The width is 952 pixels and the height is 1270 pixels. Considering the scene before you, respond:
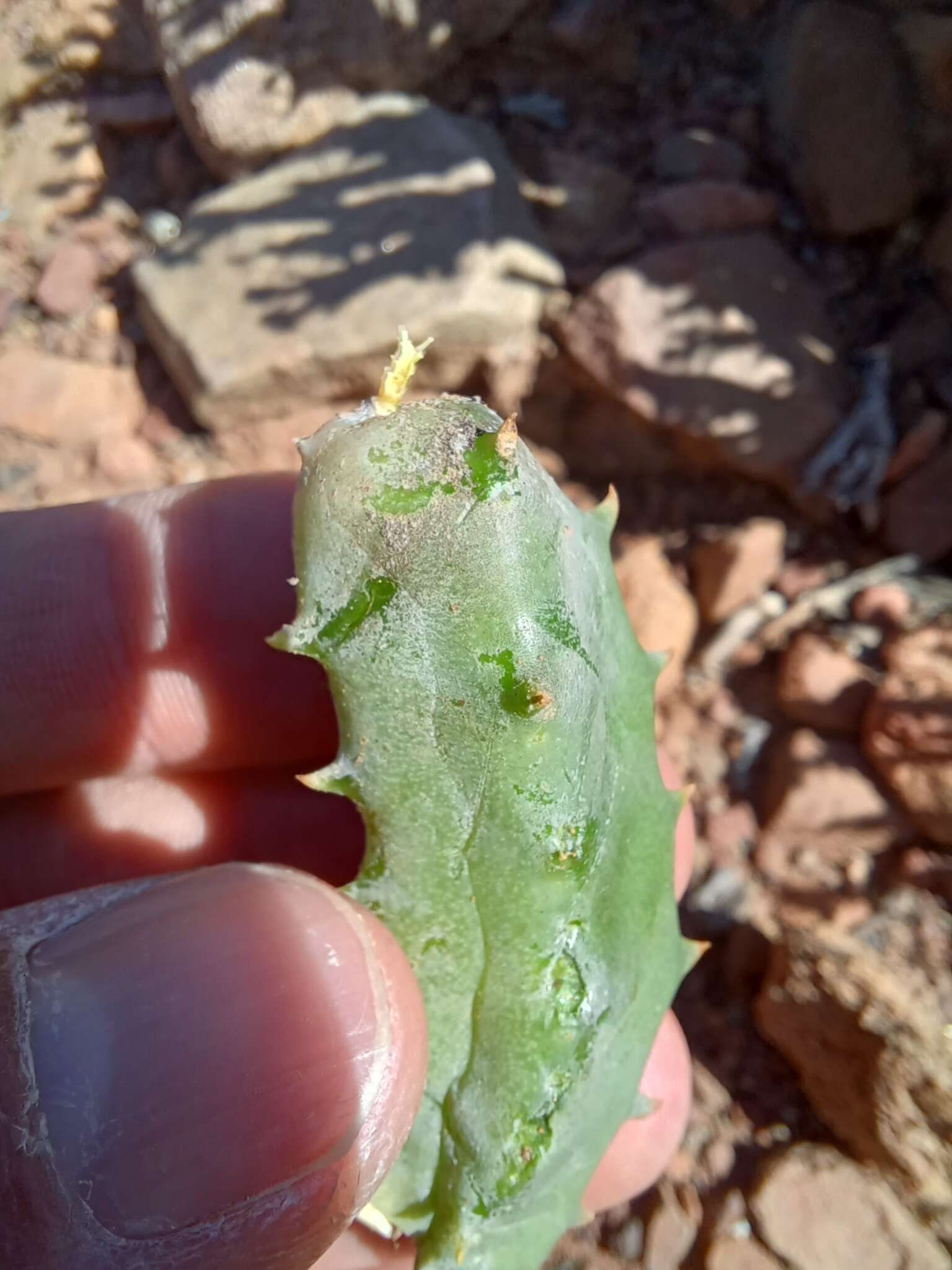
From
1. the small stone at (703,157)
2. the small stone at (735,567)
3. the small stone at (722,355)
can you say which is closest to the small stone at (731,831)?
the small stone at (735,567)

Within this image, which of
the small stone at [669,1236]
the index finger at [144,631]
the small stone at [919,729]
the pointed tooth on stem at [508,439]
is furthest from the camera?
the small stone at [919,729]

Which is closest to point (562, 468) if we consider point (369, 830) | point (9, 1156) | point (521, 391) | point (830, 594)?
point (521, 391)

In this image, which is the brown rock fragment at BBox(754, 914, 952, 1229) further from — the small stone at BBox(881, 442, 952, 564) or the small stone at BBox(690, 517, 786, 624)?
the small stone at BBox(881, 442, 952, 564)

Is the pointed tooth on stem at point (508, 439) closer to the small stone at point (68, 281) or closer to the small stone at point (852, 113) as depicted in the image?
the small stone at point (852, 113)

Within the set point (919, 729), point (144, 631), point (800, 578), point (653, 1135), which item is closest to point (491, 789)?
point (144, 631)

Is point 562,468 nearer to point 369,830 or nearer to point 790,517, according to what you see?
point 790,517

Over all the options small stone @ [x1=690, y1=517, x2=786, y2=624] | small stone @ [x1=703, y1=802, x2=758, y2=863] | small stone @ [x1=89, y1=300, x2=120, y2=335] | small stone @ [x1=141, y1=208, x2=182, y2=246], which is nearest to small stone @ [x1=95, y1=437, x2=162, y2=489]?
small stone @ [x1=89, y1=300, x2=120, y2=335]
